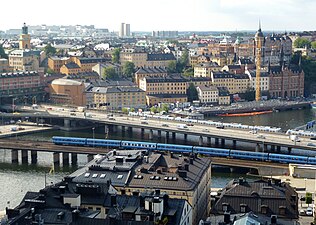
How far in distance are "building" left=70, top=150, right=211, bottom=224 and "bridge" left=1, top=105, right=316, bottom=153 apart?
879 inches

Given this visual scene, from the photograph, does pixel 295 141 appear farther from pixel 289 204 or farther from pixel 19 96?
pixel 19 96

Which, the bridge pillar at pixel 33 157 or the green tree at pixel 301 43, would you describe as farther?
the green tree at pixel 301 43

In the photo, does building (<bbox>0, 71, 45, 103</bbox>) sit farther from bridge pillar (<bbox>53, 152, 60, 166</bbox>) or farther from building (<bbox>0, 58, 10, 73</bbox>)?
bridge pillar (<bbox>53, 152, 60, 166</bbox>)

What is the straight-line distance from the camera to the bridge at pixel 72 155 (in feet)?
146

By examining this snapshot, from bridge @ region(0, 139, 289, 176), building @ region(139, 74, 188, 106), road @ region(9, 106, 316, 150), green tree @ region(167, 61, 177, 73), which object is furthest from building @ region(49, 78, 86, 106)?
bridge @ region(0, 139, 289, 176)

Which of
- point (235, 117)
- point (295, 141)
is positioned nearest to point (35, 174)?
point (295, 141)

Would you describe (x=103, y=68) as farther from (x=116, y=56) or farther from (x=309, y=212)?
(x=309, y=212)

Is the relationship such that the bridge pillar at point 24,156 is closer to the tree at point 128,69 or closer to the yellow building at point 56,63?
the tree at point 128,69

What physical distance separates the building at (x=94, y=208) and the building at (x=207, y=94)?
61439mm

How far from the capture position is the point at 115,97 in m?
81.1

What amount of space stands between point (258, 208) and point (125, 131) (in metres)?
42.0

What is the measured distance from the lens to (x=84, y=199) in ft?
83.3

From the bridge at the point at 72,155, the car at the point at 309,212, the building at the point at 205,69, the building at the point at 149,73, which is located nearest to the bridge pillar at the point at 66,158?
the bridge at the point at 72,155

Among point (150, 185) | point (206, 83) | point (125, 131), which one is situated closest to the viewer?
point (150, 185)
